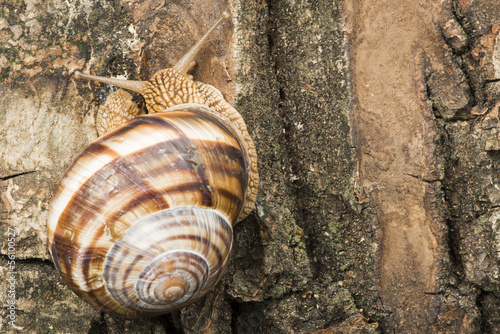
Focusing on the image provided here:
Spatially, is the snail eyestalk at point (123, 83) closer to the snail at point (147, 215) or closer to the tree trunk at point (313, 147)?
the tree trunk at point (313, 147)

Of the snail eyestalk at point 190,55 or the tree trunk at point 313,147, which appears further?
the snail eyestalk at point 190,55

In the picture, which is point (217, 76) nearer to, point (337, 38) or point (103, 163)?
point (337, 38)

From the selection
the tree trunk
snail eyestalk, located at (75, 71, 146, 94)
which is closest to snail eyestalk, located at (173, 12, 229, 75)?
the tree trunk

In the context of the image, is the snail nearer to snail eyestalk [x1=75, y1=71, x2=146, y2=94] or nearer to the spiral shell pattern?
the spiral shell pattern

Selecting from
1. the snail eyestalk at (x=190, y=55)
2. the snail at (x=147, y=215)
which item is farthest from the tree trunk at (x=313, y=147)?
the snail at (x=147, y=215)

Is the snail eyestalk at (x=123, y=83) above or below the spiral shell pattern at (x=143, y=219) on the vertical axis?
above

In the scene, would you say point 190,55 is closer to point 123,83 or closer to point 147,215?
point 123,83
